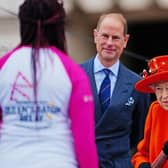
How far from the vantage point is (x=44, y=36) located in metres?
3.58

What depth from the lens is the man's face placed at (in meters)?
4.92

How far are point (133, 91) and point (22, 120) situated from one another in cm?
157

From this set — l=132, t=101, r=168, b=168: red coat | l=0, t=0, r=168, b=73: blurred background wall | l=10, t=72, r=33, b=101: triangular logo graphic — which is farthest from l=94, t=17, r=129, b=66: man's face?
l=0, t=0, r=168, b=73: blurred background wall

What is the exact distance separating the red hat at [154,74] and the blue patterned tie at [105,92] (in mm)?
369

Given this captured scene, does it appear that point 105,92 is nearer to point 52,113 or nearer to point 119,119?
point 119,119

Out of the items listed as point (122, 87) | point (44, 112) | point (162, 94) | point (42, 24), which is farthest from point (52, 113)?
point (122, 87)

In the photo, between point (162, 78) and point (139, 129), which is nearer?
point (162, 78)

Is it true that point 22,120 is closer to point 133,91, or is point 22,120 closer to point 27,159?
point 27,159

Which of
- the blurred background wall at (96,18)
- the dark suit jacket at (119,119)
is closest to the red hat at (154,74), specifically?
the dark suit jacket at (119,119)

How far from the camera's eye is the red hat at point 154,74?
4285 mm

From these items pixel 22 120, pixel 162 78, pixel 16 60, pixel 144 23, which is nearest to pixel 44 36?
pixel 16 60

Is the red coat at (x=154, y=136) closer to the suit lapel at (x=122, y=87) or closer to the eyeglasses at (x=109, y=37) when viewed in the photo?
the suit lapel at (x=122, y=87)

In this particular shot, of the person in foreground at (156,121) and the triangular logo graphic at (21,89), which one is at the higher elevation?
the triangular logo graphic at (21,89)

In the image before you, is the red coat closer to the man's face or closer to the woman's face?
the woman's face
